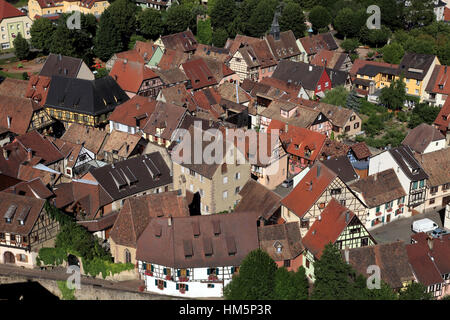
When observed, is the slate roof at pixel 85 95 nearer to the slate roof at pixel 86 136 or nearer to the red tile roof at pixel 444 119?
the slate roof at pixel 86 136

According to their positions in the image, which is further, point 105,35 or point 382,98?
point 105,35

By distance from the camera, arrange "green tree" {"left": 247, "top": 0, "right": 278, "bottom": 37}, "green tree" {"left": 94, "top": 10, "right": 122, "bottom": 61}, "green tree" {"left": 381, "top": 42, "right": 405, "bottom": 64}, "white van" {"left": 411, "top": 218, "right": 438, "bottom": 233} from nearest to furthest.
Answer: "white van" {"left": 411, "top": 218, "right": 438, "bottom": 233} < "green tree" {"left": 381, "top": 42, "right": 405, "bottom": 64} < "green tree" {"left": 94, "top": 10, "right": 122, "bottom": 61} < "green tree" {"left": 247, "top": 0, "right": 278, "bottom": 37}

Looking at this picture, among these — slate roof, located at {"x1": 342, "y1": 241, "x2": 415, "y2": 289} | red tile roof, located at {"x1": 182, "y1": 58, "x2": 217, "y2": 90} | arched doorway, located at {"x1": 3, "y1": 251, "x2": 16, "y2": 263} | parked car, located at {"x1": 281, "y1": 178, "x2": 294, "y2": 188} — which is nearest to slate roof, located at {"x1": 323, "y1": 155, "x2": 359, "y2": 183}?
parked car, located at {"x1": 281, "y1": 178, "x2": 294, "y2": 188}

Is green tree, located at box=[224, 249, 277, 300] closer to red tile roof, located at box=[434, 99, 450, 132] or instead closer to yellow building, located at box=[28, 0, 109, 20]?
red tile roof, located at box=[434, 99, 450, 132]
